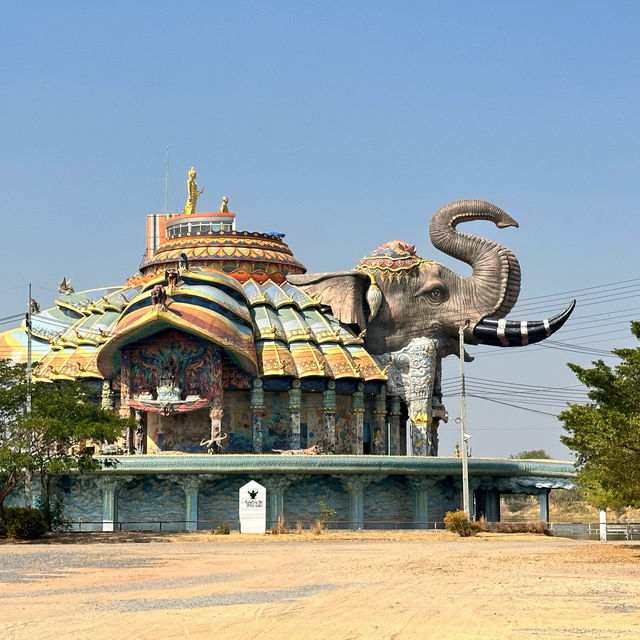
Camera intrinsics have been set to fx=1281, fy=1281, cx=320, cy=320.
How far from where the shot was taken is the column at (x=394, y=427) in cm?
7362

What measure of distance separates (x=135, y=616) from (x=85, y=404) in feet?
95.2

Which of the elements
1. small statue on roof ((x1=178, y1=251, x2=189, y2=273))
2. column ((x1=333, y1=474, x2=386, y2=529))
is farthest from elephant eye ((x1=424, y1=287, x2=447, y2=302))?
small statue on roof ((x1=178, y1=251, x2=189, y2=273))

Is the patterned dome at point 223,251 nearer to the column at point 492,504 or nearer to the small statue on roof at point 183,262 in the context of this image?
the small statue on roof at point 183,262

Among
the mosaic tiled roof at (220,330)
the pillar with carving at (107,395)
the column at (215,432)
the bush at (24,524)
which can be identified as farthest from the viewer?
the pillar with carving at (107,395)

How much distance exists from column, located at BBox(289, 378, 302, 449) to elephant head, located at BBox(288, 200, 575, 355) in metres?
5.54

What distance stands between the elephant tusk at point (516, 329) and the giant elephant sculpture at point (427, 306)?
0.18 ft

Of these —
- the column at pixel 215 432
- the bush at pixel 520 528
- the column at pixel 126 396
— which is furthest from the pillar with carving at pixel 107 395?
the bush at pixel 520 528

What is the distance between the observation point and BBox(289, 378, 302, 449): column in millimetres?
68625

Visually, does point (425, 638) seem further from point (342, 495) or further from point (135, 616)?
point (342, 495)

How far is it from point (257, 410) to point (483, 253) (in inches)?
636

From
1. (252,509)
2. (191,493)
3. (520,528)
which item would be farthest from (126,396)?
(520,528)

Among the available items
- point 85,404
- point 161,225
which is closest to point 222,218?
point 161,225

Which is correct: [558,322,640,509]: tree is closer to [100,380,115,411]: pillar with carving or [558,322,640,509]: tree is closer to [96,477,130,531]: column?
[96,477,130,531]: column

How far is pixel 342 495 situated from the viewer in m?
64.8
